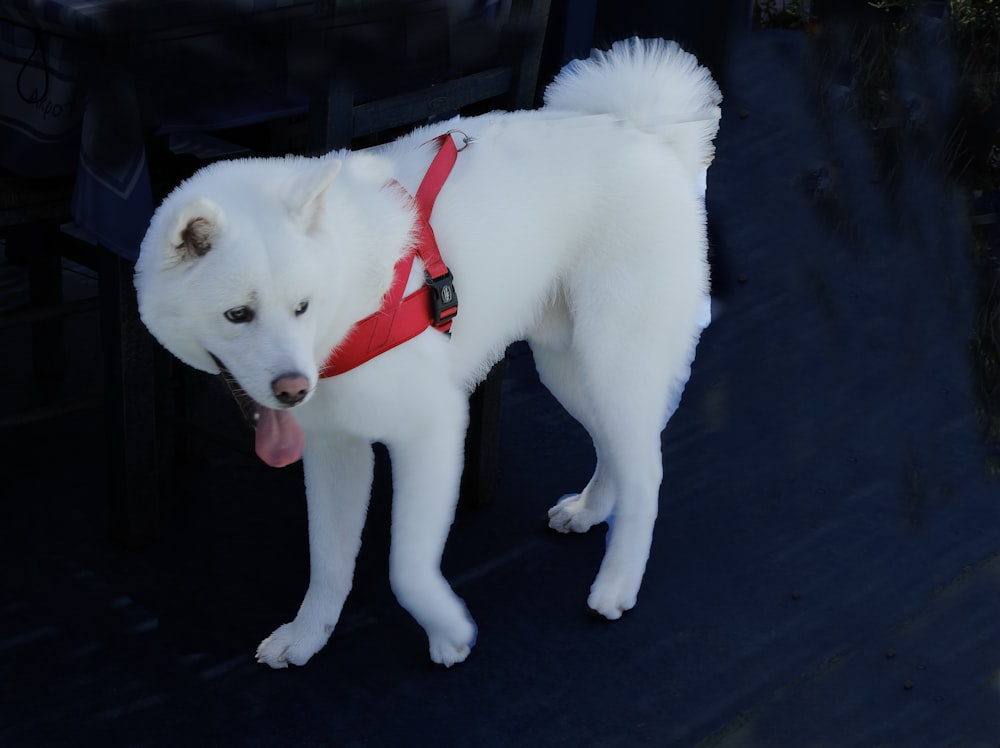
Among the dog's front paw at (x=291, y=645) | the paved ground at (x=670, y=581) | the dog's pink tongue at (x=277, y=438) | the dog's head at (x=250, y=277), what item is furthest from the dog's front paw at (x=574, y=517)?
the dog's head at (x=250, y=277)

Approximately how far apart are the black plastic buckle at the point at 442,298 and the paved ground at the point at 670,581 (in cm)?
82

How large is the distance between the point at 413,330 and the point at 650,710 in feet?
3.15

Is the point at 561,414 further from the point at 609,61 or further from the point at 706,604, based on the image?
the point at 609,61

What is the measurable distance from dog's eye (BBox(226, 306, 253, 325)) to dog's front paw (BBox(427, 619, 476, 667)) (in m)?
0.93

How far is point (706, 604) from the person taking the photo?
9.46 ft

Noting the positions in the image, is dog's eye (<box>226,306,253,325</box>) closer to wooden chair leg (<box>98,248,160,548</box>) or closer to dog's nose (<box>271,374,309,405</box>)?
dog's nose (<box>271,374,309,405</box>)

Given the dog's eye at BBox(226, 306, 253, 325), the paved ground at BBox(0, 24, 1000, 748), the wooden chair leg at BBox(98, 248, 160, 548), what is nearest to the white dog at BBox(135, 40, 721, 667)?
the dog's eye at BBox(226, 306, 253, 325)

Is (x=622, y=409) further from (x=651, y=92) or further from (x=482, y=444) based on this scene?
(x=651, y=92)

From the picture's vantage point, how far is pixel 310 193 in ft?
6.51

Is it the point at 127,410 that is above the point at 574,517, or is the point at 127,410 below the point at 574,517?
above

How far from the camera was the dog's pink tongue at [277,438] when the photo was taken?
2.25 meters

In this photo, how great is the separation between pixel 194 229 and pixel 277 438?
0.48 meters

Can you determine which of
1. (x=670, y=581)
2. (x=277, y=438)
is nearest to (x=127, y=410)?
(x=277, y=438)

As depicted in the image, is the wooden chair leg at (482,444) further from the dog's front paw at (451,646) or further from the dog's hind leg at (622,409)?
the dog's front paw at (451,646)
